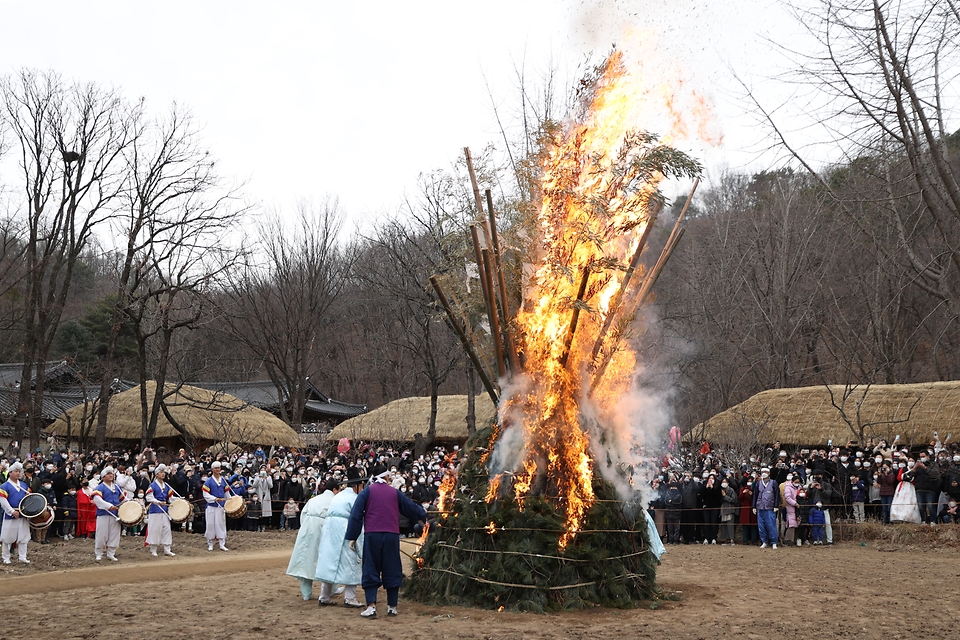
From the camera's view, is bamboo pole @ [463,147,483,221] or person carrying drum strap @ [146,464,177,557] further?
person carrying drum strap @ [146,464,177,557]

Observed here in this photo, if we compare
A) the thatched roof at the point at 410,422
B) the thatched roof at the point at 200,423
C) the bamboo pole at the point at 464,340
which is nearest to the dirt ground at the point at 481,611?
the bamboo pole at the point at 464,340

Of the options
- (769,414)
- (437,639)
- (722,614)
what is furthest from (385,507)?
(769,414)

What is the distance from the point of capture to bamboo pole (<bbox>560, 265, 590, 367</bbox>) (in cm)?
1053

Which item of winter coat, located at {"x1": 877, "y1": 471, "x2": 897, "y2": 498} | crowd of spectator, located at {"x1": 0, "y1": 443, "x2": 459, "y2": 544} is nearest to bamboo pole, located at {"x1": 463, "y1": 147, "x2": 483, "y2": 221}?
crowd of spectator, located at {"x1": 0, "y1": 443, "x2": 459, "y2": 544}

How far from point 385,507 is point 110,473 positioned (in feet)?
28.8

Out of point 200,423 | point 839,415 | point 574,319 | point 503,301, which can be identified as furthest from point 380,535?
point 200,423

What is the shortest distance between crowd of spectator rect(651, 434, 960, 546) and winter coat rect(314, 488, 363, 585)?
11.0 m

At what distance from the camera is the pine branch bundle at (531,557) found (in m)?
10.0

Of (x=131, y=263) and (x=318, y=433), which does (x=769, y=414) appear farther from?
(x=131, y=263)

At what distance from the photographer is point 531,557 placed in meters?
10.1

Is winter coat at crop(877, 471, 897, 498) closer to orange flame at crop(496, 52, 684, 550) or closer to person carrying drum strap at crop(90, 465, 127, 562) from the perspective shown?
orange flame at crop(496, 52, 684, 550)

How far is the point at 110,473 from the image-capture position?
16.7 m

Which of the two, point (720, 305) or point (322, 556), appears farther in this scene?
point (720, 305)

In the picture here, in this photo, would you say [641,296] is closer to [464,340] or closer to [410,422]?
[464,340]
